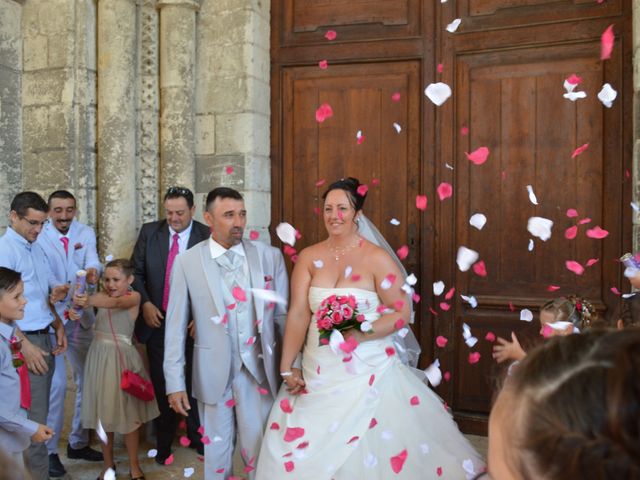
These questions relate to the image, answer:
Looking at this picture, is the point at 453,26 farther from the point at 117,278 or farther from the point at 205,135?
the point at 117,278

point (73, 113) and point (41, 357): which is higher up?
point (73, 113)

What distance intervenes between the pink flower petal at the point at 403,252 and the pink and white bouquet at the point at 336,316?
1324 mm

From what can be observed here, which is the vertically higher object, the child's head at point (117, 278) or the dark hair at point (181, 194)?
the dark hair at point (181, 194)

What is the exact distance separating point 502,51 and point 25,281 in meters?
3.26

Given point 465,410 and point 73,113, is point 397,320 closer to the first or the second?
point 465,410

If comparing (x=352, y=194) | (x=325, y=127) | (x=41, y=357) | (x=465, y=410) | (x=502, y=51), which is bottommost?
(x=465, y=410)

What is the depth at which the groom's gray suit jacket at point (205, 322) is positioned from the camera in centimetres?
325

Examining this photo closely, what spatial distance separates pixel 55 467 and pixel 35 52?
2.87m

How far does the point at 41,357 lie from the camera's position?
3.49 meters

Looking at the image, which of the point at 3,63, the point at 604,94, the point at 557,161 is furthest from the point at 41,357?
the point at 604,94

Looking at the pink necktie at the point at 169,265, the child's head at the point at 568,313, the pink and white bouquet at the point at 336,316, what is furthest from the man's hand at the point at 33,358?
the child's head at the point at 568,313

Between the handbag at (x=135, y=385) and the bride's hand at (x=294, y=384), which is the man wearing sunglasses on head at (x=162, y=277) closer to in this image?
the handbag at (x=135, y=385)

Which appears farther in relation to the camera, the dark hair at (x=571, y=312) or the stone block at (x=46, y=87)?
the stone block at (x=46, y=87)

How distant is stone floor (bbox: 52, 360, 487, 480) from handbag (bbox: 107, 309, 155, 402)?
1.68ft
